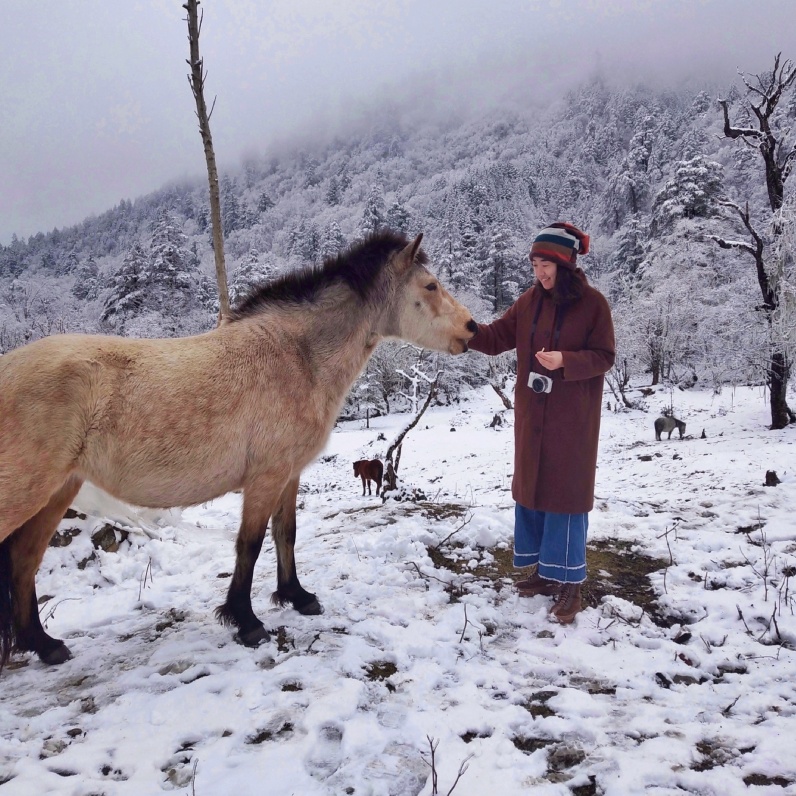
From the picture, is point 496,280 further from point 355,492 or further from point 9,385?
point 9,385

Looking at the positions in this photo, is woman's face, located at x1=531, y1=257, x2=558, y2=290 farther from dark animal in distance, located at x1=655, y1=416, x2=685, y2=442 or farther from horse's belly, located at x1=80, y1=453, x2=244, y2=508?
dark animal in distance, located at x1=655, y1=416, x2=685, y2=442

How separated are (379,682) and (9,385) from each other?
2547mm

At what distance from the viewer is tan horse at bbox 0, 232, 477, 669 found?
2521mm

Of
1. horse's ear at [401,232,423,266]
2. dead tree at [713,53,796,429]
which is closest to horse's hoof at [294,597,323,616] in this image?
horse's ear at [401,232,423,266]

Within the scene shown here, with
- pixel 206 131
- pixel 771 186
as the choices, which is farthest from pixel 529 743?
pixel 771 186

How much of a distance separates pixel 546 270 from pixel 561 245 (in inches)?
7.8

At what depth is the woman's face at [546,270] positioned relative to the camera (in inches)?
137

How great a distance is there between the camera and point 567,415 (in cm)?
347

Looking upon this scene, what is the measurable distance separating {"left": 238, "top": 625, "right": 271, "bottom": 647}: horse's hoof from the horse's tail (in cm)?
136

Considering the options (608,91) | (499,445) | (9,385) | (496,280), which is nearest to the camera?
(9,385)

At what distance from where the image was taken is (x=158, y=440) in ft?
8.85

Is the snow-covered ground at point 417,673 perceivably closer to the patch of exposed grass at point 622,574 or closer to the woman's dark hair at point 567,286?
the patch of exposed grass at point 622,574

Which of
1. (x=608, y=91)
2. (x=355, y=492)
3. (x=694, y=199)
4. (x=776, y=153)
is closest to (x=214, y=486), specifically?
(x=355, y=492)

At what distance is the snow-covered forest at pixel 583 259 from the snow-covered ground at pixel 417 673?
10.2 feet
